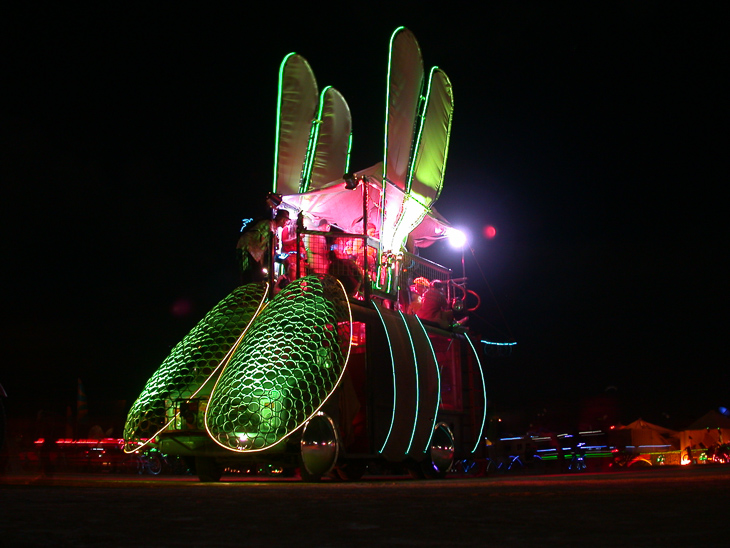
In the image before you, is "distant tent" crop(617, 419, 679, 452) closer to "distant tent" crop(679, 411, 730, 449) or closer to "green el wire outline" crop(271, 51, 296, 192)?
"distant tent" crop(679, 411, 730, 449)

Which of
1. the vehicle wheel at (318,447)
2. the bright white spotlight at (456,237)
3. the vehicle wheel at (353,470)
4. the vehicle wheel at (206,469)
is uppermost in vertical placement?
the bright white spotlight at (456,237)

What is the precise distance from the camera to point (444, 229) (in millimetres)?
16344

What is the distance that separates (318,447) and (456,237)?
7129mm

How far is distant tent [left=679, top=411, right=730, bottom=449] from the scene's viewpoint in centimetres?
2612

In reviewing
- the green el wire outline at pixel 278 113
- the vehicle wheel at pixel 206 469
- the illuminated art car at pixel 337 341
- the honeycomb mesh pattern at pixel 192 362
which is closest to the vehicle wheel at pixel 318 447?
the illuminated art car at pixel 337 341

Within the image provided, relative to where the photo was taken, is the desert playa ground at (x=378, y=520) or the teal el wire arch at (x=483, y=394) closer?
the desert playa ground at (x=378, y=520)

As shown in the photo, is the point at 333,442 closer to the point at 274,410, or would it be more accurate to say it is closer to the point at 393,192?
the point at 274,410

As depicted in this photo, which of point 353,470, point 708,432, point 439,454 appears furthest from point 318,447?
point 708,432

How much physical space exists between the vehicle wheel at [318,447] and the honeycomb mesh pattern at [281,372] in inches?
14.5

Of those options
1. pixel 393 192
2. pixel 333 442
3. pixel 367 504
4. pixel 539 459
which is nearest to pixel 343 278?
pixel 393 192

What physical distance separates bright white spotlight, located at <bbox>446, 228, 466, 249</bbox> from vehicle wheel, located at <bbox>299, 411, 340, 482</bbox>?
6669 millimetres

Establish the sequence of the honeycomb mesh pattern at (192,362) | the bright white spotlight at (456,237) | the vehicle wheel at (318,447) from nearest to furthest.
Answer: the vehicle wheel at (318,447) → the honeycomb mesh pattern at (192,362) → the bright white spotlight at (456,237)

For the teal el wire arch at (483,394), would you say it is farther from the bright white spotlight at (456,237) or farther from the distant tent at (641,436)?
the distant tent at (641,436)

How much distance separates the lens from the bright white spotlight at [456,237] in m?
16.2
